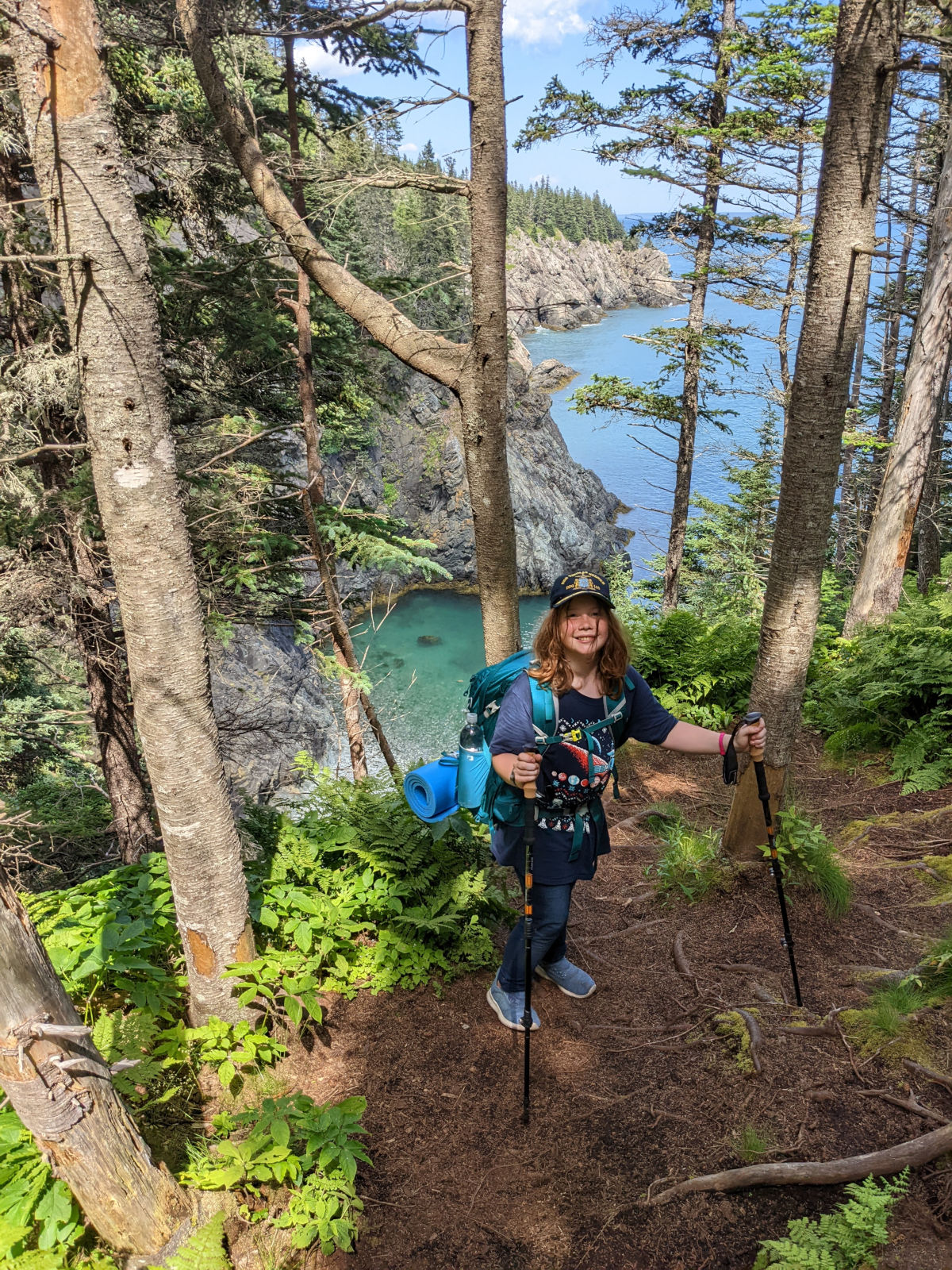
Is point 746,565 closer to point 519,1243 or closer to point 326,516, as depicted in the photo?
point 326,516

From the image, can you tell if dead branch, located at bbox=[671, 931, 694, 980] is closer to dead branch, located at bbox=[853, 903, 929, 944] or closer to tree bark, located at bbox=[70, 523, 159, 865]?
dead branch, located at bbox=[853, 903, 929, 944]

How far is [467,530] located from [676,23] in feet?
99.7

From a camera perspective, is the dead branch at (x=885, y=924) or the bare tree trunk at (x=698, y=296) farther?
the bare tree trunk at (x=698, y=296)

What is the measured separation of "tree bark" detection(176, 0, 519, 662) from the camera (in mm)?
4008

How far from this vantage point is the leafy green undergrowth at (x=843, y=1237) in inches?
87.3

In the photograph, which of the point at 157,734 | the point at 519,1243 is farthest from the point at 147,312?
the point at 519,1243

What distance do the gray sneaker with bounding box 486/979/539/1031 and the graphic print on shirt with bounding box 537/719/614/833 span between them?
3.69 feet

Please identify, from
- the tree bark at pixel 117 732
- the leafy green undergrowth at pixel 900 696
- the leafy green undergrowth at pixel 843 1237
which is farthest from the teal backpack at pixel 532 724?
the tree bark at pixel 117 732

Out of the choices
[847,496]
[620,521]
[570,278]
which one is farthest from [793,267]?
[570,278]

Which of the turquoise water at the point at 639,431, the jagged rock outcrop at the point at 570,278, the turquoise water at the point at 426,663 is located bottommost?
the turquoise water at the point at 426,663

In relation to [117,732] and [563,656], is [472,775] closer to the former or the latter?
[563,656]

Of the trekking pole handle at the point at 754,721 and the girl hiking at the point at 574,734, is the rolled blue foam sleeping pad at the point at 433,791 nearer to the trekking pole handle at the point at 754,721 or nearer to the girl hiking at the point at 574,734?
the girl hiking at the point at 574,734

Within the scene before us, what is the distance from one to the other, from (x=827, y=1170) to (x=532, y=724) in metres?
1.88

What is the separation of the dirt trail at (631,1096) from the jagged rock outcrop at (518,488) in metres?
34.1
